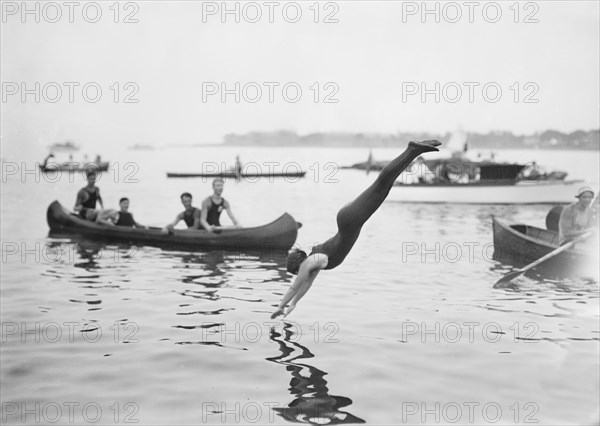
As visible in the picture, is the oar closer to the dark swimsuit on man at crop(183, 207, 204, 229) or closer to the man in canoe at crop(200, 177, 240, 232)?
the man in canoe at crop(200, 177, 240, 232)

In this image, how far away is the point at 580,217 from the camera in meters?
10.9

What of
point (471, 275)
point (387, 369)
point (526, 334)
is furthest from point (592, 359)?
point (471, 275)

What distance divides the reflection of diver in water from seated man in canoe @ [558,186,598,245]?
613cm

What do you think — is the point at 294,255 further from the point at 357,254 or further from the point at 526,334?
the point at 357,254

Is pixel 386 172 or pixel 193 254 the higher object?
pixel 386 172

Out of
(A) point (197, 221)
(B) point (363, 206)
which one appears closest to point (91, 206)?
(A) point (197, 221)

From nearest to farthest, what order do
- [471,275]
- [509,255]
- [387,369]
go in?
[387,369] < [471,275] < [509,255]

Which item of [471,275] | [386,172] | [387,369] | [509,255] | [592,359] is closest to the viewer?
[386,172]

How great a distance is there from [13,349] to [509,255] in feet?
31.0

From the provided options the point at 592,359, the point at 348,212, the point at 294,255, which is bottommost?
the point at 592,359

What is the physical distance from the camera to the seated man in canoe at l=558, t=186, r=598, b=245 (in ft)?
35.6

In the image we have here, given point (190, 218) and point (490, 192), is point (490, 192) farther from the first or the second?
point (190, 218)

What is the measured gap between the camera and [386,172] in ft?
19.3

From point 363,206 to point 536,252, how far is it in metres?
6.91
